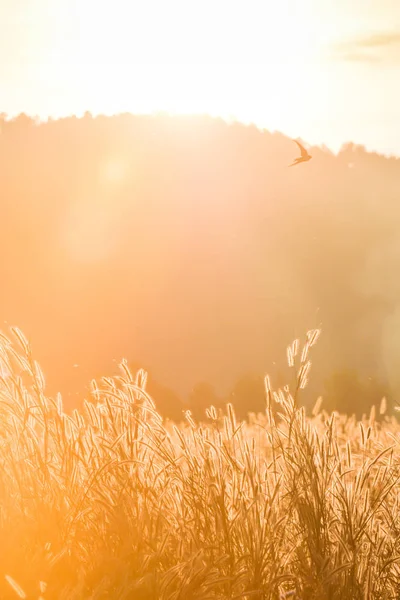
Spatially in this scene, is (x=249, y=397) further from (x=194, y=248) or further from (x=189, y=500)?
(x=189, y=500)

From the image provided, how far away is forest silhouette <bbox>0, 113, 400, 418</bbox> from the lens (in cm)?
5659

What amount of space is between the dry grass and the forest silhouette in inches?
1675

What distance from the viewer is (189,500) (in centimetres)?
251

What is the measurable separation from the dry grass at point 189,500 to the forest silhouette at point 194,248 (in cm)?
4255

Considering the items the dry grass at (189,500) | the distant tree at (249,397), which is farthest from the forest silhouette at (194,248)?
the dry grass at (189,500)

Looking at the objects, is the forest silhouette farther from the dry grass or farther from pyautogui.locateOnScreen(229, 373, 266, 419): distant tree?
the dry grass

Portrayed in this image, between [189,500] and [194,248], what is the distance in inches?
2661

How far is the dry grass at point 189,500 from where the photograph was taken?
2.24m

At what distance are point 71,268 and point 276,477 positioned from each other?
208 feet

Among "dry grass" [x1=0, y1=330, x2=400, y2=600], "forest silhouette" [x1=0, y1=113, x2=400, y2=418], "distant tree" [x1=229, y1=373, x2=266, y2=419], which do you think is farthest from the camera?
"forest silhouette" [x1=0, y1=113, x2=400, y2=418]

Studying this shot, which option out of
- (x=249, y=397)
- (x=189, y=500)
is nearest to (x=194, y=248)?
(x=249, y=397)

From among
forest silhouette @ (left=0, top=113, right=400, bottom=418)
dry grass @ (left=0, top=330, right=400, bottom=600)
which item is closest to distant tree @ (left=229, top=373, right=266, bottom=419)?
forest silhouette @ (left=0, top=113, right=400, bottom=418)

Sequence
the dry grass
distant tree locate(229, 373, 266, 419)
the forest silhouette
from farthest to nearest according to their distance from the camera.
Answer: the forest silhouette, distant tree locate(229, 373, 266, 419), the dry grass

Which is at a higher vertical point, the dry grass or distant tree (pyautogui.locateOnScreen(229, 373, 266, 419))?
the dry grass
